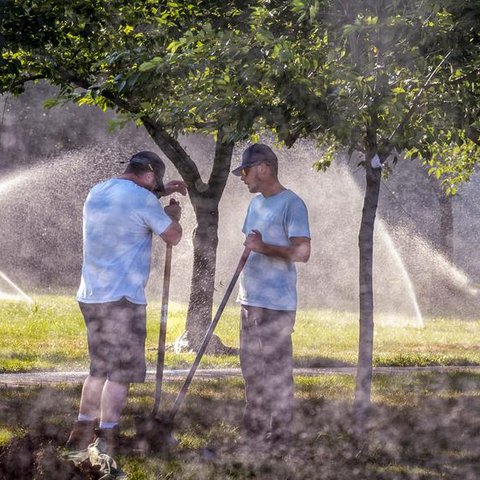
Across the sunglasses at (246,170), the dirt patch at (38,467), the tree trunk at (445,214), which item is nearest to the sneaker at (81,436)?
the dirt patch at (38,467)

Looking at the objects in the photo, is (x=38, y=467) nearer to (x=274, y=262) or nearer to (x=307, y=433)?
(x=274, y=262)

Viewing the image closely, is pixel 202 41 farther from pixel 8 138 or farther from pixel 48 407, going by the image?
pixel 8 138

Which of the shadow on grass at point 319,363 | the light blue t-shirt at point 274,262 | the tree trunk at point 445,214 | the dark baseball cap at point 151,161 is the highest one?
the tree trunk at point 445,214

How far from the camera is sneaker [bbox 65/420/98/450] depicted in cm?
554

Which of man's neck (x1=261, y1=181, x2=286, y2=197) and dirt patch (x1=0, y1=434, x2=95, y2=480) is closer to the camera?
dirt patch (x1=0, y1=434, x2=95, y2=480)

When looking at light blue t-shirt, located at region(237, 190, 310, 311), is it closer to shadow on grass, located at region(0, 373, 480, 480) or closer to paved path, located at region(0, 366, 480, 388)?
shadow on grass, located at region(0, 373, 480, 480)

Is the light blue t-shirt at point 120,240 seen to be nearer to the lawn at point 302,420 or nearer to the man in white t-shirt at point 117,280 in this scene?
the man in white t-shirt at point 117,280

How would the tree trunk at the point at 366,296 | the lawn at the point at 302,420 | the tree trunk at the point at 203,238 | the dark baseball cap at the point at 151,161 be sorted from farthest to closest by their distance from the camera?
the tree trunk at the point at 203,238
the tree trunk at the point at 366,296
the dark baseball cap at the point at 151,161
the lawn at the point at 302,420

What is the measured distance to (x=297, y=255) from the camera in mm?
5727

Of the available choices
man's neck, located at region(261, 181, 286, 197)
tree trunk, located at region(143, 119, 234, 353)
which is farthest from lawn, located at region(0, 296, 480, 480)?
man's neck, located at region(261, 181, 286, 197)

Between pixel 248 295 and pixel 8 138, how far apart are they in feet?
88.2

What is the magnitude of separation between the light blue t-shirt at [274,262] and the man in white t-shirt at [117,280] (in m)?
0.60

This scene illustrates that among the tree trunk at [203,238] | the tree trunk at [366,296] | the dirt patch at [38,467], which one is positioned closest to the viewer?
the dirt patch at [38,467]

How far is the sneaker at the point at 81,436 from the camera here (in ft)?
18.2
